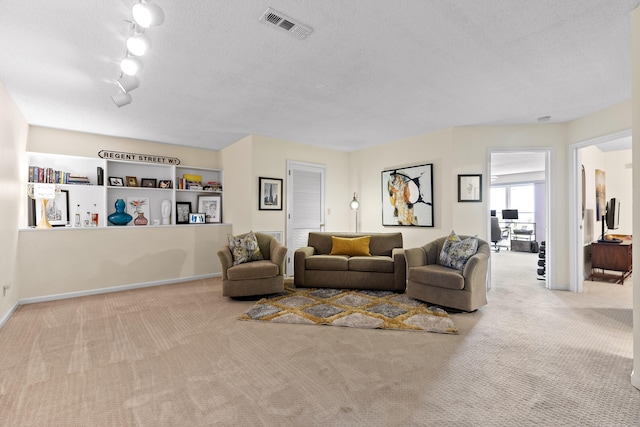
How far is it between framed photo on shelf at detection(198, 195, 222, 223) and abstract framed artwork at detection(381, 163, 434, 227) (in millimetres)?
3272

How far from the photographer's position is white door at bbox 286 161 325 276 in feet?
18.9

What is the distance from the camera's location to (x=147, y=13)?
1804 millimetres

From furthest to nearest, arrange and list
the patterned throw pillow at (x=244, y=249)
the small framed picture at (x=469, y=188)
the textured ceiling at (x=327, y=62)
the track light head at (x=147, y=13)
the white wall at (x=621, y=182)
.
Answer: the white wall at (x=621, y=182)
the small framed picture at (x=469, y=188)
the patterned throw pillow at (x=244, y=249)
the textured ceiling at (x=327, y=62)
the track light head at (x=147, y=13)

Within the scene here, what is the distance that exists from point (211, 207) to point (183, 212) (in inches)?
20.4

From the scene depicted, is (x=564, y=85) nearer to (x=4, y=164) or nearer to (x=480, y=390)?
(x=480, y=390)

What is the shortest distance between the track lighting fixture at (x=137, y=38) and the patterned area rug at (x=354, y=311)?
2.56 m

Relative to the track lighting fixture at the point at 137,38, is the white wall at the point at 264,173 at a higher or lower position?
lower

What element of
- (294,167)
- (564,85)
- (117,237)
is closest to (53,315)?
(117,237)

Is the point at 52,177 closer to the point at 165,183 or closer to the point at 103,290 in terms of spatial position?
the point at 165,183

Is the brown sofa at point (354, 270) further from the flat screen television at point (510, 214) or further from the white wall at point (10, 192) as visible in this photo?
the flat screen television at point (510, 214)

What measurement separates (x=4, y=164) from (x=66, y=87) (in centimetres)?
112

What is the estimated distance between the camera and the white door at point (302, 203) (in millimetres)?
5762

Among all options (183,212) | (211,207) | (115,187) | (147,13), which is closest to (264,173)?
(211,207)

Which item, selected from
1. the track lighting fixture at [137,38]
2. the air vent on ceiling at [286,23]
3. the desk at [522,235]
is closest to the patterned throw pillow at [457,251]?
the air vent on ceiling at [286,23]
